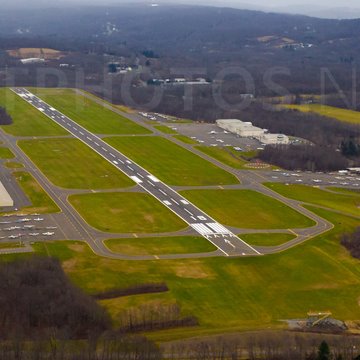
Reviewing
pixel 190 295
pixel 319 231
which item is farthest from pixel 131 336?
pixel 319 231

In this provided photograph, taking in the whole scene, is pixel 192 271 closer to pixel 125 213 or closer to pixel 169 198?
pixel 125 213

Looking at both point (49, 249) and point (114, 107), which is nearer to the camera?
point (49, 249)

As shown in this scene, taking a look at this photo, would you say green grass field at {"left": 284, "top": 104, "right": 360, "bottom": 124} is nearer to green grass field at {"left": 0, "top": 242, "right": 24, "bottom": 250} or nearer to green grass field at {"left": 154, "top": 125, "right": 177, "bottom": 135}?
green grass field at {"left": 154, "top": 125, "right": 177, "bottom": 135}

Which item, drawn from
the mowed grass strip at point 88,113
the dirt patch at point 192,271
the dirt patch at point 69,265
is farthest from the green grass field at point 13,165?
the dirt patch at point 192,271

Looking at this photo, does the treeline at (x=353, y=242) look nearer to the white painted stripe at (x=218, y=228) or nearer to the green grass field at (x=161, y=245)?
the white painted stripe at (x=218, y=228)

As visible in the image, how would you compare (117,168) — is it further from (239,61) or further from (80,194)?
(239,61)

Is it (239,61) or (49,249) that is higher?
(239,61)
